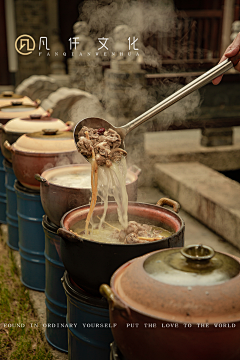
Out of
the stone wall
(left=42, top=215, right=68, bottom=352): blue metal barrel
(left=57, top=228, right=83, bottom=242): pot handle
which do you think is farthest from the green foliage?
the stone wall

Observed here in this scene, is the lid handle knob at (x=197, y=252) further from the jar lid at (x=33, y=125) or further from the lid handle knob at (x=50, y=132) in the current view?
the jar lid at (x=33, y=125)

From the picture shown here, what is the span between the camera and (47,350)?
3104mm

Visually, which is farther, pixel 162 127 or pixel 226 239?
pixel 162 127

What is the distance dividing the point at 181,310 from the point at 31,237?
2.63 metres

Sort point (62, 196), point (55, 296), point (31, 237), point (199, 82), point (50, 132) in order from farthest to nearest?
point (31, 237)
point (50, 132)
point (55, 296)
point (62, 196)
point (199, 82)

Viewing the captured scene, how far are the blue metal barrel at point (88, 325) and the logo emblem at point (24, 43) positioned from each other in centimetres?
1183

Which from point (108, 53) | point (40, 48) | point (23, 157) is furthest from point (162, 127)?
point (40, 48)

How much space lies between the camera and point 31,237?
12.6 ft

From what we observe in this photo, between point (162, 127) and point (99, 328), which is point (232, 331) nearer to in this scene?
point (99, 328)

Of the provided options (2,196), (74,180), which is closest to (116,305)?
(74,180)

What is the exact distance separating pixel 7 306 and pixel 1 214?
198 cm

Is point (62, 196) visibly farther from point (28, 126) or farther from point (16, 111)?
point (16, 111)

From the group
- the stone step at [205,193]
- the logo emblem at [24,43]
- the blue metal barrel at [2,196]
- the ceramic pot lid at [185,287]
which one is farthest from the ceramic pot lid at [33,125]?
the logo emblem at [24,43]

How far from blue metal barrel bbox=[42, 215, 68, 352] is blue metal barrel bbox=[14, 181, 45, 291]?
657 millimetres
